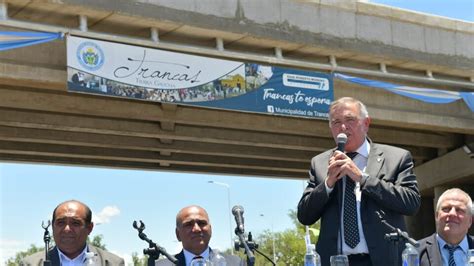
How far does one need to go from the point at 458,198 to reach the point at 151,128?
1538 cm

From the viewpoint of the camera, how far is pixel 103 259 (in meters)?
5.62

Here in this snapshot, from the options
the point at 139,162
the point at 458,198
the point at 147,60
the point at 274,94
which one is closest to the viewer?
the point at 458,198

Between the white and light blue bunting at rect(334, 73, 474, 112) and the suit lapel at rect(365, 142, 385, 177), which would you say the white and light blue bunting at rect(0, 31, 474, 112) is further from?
the suit lapel at rect(365, 142, 385, 177)

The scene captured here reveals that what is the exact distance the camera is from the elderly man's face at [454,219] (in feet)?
18.1

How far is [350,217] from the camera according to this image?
4934 millimetres

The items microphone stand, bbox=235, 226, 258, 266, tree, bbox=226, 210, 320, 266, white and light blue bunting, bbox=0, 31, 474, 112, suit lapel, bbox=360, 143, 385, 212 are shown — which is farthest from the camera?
tree, bbox=226, 210, 320, 266

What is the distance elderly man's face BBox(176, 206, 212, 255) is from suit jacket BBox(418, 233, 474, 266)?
1.63m

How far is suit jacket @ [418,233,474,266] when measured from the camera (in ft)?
17.6

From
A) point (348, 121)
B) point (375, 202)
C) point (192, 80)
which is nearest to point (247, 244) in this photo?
point (375, 202)

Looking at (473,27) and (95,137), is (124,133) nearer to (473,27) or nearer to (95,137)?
(95,137)

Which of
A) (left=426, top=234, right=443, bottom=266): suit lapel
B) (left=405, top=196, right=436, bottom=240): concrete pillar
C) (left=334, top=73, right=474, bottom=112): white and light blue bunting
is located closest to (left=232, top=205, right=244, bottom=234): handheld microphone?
(left=426, top=234, right=443, bottom=266): suit lapel

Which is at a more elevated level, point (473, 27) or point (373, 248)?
point (473, 27)

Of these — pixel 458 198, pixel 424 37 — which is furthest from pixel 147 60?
pixel 458 198

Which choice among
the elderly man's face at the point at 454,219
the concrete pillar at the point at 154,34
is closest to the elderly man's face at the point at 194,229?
the elderly man's face at the point at 454,219
